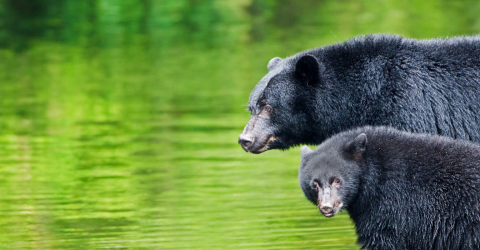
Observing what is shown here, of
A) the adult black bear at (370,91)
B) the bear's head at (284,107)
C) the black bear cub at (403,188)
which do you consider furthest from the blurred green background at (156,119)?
the black bear cub at (403,188)

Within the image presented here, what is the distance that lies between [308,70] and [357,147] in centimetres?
126

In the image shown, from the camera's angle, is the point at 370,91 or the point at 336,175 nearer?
the point at 336,175

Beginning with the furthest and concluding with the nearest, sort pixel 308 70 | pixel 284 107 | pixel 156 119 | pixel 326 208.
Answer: pixel 156 119 → pixel 284 107 → pixel 308 70 → pixel 326 208

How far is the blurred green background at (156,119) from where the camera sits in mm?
8281

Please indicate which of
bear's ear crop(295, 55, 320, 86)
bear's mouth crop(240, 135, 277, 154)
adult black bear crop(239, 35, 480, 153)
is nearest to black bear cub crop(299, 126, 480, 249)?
adult black bear crop(239, 35, 480, 153)

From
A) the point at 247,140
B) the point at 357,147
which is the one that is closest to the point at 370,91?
the point at 357,147

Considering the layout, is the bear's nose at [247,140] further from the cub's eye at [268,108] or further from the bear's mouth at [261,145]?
the cub's eye at [268,108]

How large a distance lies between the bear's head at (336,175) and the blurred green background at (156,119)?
1396 millimetres

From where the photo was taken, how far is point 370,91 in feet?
23.1

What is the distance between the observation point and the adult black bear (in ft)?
22.5

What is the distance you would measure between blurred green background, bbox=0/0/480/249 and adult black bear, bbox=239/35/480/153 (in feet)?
3.69

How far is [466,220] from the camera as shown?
591cm

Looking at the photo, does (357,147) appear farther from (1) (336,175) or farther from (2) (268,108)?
(2) (268,108)

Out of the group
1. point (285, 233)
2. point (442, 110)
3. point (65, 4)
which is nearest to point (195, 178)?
point (285, 233)
